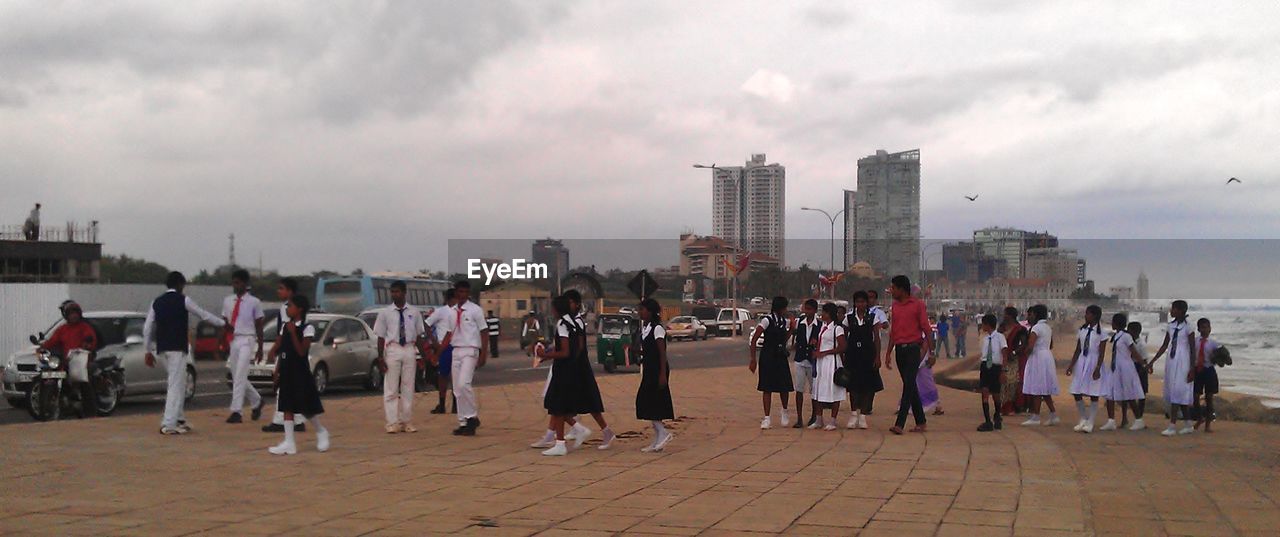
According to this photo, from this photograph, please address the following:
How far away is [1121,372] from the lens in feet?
43.7

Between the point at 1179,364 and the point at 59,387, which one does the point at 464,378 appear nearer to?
the point at 59,387

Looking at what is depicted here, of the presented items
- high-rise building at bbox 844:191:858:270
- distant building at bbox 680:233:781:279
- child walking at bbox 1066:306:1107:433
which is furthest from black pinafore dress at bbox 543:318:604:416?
distant building at bbox 680:233:781:279

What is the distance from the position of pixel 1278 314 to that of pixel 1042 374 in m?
97.1

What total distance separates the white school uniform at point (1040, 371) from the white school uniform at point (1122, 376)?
0.74m

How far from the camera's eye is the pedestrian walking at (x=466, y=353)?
39.1ft

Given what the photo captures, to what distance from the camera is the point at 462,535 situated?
680 centimetres

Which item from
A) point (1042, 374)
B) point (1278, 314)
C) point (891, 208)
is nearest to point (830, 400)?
point (1042, 374)

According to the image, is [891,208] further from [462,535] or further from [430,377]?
[462,535]

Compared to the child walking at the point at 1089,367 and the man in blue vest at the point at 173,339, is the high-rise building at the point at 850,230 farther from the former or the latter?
the man in blue vest at the point at 173,339

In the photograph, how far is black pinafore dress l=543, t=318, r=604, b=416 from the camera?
10562 mm

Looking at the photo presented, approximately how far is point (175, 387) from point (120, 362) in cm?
427

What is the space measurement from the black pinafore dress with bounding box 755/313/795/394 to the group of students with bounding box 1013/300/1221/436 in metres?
2.43

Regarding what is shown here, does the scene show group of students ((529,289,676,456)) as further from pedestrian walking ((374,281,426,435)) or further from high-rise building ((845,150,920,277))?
high-rise building ((845,150,920,277))

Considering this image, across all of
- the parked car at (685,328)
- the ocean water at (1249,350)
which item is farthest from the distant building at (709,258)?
the ocean water at (1249,350)
